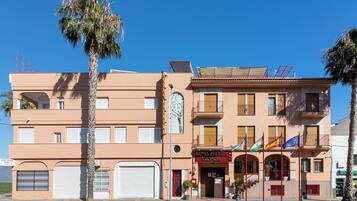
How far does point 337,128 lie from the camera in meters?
50.5

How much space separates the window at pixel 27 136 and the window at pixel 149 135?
9742 millimetres

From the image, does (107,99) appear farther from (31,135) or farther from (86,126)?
→ (31,135)

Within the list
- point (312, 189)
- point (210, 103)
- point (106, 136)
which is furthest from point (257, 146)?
point (106, 136)

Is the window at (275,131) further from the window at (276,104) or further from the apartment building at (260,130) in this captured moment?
the window at (276,104)

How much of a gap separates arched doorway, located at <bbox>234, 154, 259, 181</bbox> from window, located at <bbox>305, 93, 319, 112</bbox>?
667 centimetres

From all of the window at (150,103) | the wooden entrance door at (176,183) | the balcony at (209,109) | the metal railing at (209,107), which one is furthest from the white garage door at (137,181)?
the metal railing at (209,107)

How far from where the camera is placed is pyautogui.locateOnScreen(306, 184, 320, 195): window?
4266 cm

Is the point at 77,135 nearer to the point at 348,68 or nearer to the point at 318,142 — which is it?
the point at 318,142

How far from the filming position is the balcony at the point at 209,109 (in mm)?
42844

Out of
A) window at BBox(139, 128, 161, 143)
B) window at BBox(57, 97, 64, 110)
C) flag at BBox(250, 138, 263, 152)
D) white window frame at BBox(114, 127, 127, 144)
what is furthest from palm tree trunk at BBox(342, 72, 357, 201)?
window at BBox(57, 97, 64, 110)

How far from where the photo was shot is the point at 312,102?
43438mm

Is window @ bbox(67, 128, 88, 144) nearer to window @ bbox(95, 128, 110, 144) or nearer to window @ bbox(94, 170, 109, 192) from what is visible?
window @ bbox(95, 128, 110, 144)

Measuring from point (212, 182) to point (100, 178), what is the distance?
10.2 m

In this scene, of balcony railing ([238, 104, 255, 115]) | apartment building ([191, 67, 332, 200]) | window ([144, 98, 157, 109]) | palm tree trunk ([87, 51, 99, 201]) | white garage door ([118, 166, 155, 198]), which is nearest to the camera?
palm tree trunk ([87, 51, 99, 201])
